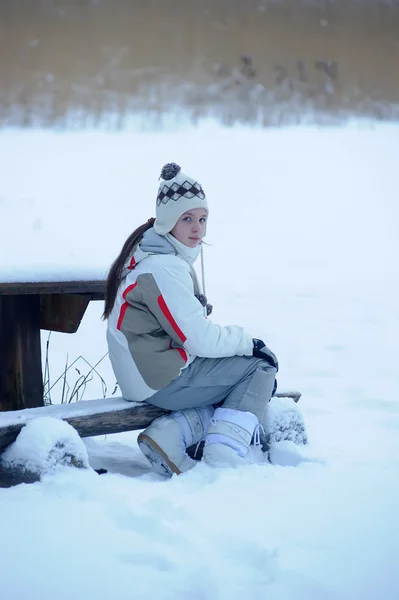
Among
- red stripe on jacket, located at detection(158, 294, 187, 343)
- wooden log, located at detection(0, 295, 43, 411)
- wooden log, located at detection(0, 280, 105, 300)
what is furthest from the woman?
wooden log, located at detection(0, 295, 43, 411)

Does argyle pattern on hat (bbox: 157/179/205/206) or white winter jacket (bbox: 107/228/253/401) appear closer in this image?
white winter jacket (bbox: 107/228/253/401)

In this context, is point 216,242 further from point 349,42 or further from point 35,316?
point 35,316

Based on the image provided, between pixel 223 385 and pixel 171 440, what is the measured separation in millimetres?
278

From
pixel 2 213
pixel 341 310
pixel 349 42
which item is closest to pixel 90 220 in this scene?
pixel 2 213

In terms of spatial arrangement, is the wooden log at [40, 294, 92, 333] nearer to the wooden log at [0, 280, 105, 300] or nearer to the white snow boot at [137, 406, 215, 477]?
the wooden log at [0, 280, 105, 300]

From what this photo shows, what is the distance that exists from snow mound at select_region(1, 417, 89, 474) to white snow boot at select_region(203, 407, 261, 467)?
1.50 ft

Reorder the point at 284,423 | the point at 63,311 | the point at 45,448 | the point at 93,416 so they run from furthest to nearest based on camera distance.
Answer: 1. the point at 63,311
2. the point at 284,423
3. the point at 93,416
4. the point at 45,448

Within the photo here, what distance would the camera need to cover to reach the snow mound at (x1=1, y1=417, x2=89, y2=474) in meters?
2.42

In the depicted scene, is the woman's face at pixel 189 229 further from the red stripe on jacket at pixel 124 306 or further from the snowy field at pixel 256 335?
the snowy field at pixel 256 335

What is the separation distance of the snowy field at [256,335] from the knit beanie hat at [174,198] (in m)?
0.35

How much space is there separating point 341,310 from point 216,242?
2.76 metres

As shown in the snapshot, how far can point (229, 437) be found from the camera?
2.74m

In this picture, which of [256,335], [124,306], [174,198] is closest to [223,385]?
[124,306]

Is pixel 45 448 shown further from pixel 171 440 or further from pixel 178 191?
pixel 178 191
